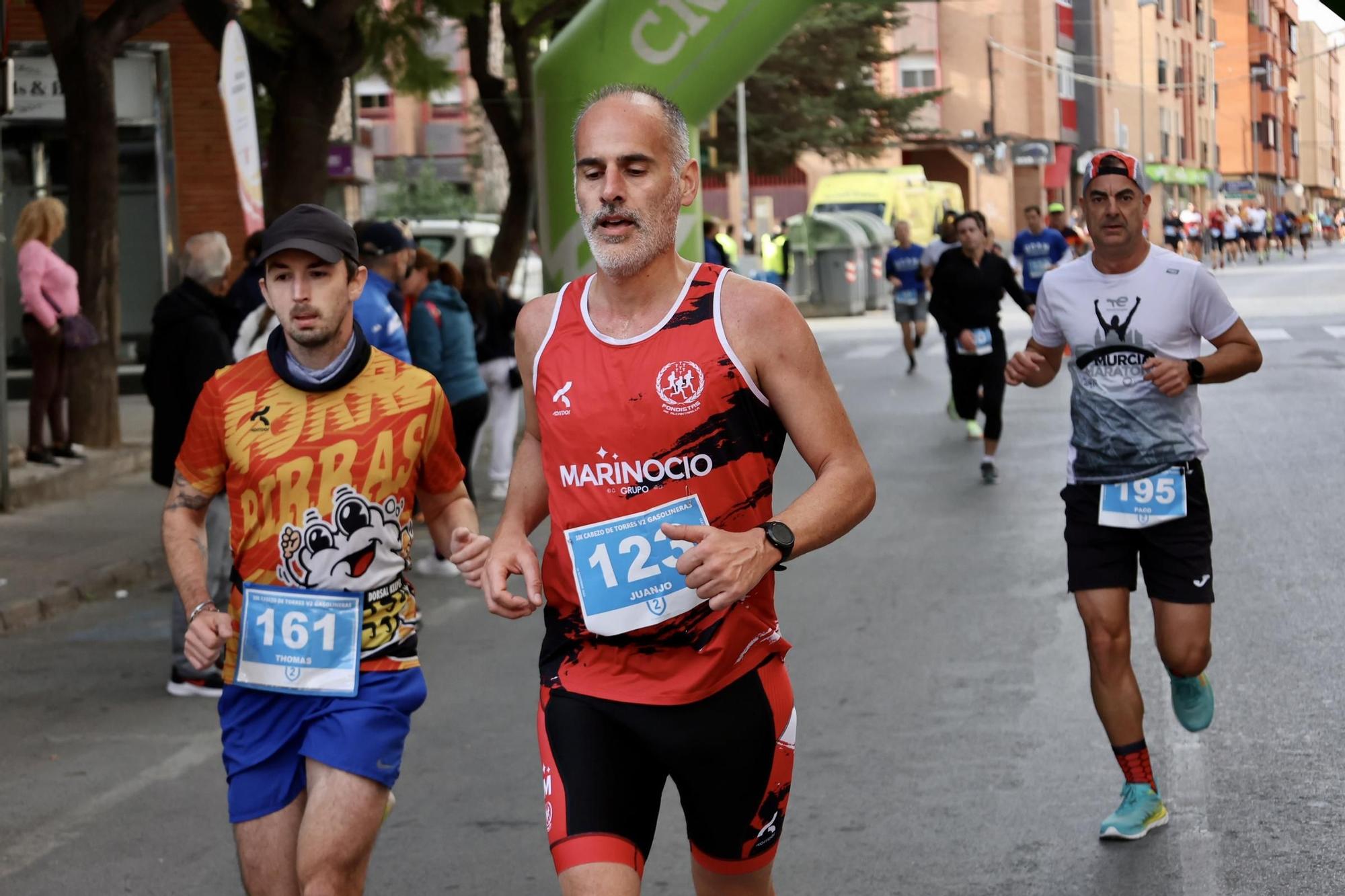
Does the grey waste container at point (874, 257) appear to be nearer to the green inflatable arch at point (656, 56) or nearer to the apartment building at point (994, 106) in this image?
the apartment building at point (994, 106)

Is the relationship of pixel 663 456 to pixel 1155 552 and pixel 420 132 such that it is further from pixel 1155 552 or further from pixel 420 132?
pixel 420 132

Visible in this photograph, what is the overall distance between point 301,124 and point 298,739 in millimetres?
12822

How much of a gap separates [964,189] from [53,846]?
69.0m

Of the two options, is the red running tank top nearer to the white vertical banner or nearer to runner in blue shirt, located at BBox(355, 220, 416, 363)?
runner in blue shirt, located at BBox(355, 220, 416, 363)

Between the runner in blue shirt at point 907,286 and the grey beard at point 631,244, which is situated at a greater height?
the runner in blue shirt at point 907,286

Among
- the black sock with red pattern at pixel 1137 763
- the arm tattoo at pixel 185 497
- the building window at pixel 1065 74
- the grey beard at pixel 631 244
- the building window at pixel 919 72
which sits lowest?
the black sock with red pattern at pixel 1137 763

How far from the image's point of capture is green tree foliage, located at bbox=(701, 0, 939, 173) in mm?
47781

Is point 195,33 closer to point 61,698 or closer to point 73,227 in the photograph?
point 73,227

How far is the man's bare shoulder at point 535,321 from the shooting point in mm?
3742

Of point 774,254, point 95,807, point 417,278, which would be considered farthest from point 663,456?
point 774,254

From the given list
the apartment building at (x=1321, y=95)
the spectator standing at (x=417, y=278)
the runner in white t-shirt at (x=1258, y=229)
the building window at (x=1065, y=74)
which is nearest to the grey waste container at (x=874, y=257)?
the runner in white t-shirt at (x=1258, y=229)

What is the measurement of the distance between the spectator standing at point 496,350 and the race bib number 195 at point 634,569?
10.0m

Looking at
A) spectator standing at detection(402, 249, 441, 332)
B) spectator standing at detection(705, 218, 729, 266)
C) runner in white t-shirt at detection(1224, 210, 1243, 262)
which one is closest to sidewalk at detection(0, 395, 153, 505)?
spectator standing at detection(402, 249, 441, 332)

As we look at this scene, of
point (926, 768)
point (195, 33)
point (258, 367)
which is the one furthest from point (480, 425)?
point (195, 33)
